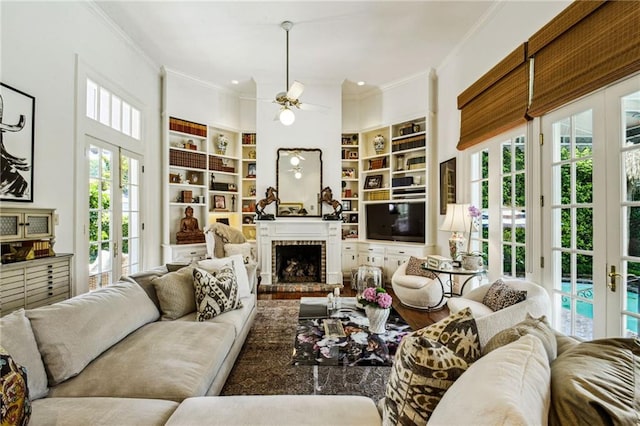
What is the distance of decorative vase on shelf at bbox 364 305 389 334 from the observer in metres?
2.14

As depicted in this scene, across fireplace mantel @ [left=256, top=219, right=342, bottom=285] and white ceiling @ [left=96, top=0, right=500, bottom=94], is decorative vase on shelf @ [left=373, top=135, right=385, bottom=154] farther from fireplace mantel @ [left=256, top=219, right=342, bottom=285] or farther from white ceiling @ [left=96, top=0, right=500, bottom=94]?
fireplace mantel @ [left=256, top=219, right=342, bottom=285]

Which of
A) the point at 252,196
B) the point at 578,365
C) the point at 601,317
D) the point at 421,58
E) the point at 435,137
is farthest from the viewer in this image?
the point at 252,196

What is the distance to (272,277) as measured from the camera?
16.6ft

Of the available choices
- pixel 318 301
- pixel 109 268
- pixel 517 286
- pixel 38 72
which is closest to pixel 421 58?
pixel 517 286

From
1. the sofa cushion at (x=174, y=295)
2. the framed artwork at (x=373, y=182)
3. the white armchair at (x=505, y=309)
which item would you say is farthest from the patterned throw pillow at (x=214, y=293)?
the framed artwork at (x=373, y=182)

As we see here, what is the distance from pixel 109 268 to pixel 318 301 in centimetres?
267

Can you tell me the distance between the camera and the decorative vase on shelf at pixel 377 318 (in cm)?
214

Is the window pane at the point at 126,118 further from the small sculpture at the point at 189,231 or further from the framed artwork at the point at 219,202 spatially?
the framed artwork at the point at 219,202

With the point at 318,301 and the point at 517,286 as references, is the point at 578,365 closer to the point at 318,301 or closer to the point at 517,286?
the point at 517,286

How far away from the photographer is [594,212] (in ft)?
6.53

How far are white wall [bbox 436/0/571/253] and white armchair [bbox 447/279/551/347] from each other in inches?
66.1

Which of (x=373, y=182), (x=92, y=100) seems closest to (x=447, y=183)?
(x=373, y=182)

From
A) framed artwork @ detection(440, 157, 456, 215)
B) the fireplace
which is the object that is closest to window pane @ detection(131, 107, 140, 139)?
the fireplace

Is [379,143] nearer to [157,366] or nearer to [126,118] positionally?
[126,118]
